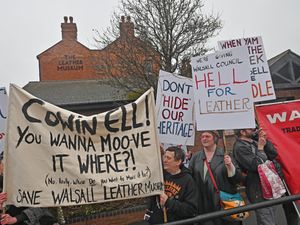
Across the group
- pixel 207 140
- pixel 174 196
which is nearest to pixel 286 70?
pixel 207 140

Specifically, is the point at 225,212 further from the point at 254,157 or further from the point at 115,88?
the point at 115,88

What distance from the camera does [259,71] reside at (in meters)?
5.12

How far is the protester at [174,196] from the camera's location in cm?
329

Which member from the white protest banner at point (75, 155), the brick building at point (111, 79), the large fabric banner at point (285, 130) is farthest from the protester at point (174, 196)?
the brick building at point (111, 79)

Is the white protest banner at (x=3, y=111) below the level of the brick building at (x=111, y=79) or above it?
below

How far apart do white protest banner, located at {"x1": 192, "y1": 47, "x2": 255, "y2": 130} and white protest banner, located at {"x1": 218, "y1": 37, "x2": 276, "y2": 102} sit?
3.60 feet

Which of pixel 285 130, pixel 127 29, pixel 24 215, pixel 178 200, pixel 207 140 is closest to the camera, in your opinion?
pixel 24 215

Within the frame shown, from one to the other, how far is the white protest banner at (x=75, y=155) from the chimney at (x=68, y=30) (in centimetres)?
3213

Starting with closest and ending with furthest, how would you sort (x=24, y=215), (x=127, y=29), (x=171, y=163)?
Answer: 1. (x=24, y=215)
2. (x=171, y=163)
3. (x=127, y=29)

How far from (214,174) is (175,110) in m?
0.97

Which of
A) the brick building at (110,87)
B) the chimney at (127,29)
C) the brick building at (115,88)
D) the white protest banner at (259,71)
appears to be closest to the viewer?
the white protest banner at (259,71)

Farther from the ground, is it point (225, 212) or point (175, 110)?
point (175, 110)

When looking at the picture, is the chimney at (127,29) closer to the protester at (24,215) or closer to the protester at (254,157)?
the protester at (254,157)

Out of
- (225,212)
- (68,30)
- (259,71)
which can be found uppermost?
(68,30)
